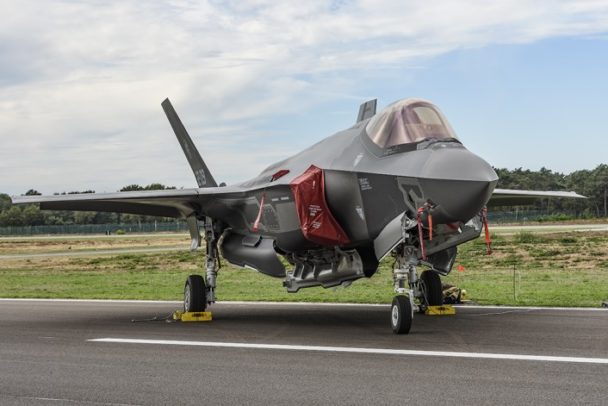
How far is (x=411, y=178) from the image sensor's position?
11.3 meters

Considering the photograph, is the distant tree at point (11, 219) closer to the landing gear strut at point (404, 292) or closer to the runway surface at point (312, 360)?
the runway surface at point (312, 360)

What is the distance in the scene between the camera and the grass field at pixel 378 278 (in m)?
21.5

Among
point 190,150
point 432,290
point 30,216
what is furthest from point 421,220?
point 30,216

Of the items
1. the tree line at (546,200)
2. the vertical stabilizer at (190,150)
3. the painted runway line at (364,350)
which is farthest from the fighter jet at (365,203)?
the tree line at (546,200)

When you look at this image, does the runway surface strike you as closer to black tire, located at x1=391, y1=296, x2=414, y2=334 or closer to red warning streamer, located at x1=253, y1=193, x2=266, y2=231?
black tire, located at x1=391, y1=296, x2=414, y2=334

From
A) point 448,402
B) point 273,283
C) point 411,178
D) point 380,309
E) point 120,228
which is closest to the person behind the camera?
point 448,402

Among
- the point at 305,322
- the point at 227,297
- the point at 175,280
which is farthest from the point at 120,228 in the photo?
the point at 305,322

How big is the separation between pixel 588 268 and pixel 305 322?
19.5 m

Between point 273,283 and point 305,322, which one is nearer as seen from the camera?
point 305,322

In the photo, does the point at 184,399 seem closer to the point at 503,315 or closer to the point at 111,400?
the point at 111,400

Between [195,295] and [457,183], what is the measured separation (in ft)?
24.2

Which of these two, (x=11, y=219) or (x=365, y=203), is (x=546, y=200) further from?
(x=365, y=203)

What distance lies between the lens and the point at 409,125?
12.0 metres

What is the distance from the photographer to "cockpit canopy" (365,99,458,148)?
11.9 meters
